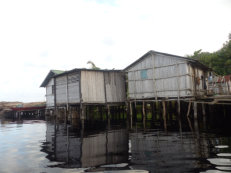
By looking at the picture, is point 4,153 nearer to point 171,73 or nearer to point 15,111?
point 171,73

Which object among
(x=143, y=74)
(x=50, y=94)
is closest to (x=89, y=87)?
(x=143, y=74)

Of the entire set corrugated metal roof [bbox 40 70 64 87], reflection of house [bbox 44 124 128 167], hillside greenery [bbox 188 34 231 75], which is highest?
hillside greenery [bbox 188 34 231 75]

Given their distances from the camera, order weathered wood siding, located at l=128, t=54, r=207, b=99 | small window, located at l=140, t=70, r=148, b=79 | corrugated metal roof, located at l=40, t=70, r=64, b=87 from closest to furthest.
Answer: weathered wood siding, located at l=128, t=54, r=207, b=99
small window, located at l=140, t=70, r=148, b=79
corrugated metal roof, located at l=40, t=70, r=64, b=87

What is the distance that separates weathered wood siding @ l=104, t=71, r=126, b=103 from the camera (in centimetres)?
2345

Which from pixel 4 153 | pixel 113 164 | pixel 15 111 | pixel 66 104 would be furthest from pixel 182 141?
pixel 15 111

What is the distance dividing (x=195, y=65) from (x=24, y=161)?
708 inches

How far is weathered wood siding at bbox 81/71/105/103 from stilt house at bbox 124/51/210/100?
2983 millimetres

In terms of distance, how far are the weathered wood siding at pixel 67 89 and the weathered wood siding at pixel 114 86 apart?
322 centimetres

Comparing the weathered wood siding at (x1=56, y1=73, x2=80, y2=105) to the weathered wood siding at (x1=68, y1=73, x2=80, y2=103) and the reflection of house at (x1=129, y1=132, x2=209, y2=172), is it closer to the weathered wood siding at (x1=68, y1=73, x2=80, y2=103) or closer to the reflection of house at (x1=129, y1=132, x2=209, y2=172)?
the weathered wood siding at (x1=68, y1=73, x2=80, y2=103)

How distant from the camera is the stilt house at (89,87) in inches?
854

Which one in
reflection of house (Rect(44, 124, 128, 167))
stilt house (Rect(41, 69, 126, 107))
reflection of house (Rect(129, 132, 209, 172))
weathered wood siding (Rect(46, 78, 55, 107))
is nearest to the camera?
reflection of house (Rect(129, 132, 209, 172))

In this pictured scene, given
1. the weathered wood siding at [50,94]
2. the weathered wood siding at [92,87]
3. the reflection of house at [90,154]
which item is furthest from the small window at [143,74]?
the weathered wood siding at [50,94]

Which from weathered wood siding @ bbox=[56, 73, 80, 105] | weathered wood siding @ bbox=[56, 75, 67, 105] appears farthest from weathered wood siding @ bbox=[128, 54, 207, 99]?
weathered wood siding @ bbox=[56, 75, 67, 105]

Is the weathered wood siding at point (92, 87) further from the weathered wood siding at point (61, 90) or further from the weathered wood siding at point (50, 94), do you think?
the weathered wood siding at point (50, 94)
